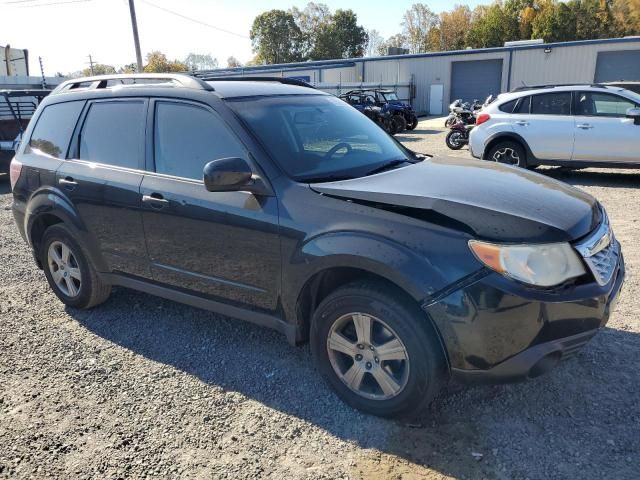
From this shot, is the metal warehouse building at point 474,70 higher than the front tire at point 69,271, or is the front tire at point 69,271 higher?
the metal warehouse building at point 474,70

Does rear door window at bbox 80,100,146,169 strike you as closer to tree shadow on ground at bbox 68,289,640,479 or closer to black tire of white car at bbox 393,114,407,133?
tree shadow on ground at bbox 68,289,640,479

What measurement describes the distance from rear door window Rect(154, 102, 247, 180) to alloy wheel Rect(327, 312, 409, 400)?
124cm

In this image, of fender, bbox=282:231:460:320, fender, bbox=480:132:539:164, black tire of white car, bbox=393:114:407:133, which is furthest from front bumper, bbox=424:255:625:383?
black tire of white car, bbox=393:114:407:133

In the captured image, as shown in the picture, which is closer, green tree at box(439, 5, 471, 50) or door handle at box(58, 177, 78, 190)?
door handle at box(58, 177, 78, 190)

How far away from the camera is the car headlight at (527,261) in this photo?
8.02 feet

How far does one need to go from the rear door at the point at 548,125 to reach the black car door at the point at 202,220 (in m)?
7.85

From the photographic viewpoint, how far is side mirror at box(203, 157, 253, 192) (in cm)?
291

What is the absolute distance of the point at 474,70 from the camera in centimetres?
3441

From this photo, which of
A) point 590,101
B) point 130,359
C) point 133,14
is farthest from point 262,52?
point 130,359

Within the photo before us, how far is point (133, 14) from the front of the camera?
26938 millimetres

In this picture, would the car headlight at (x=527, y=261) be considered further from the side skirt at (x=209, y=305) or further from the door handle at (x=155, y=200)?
the door handle at (x=155, y=200)

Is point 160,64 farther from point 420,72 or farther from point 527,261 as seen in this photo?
point 527,261

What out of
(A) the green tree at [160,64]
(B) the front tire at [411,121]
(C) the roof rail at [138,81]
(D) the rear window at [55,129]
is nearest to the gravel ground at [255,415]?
(D) the rear window at [55,129]

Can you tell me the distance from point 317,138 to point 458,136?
1219 cm
